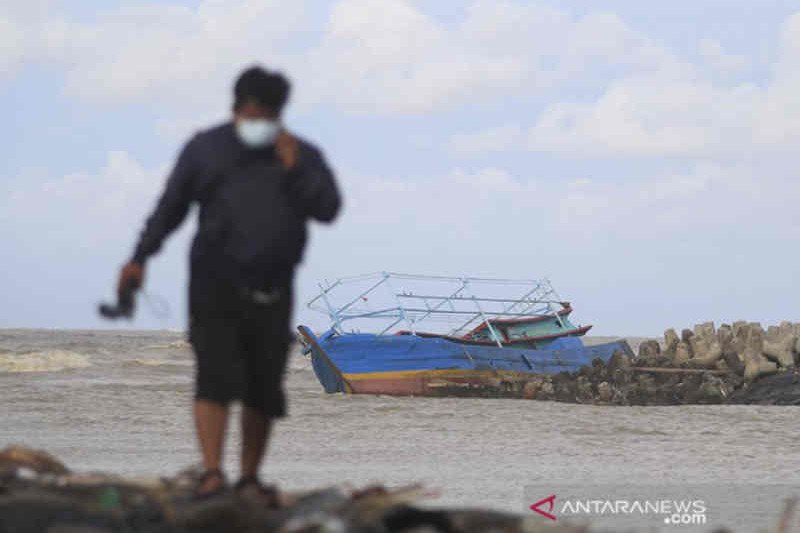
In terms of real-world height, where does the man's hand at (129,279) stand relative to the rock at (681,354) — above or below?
above

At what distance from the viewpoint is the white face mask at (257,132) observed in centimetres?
450

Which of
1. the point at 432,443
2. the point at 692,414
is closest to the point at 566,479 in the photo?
the point at 432,443

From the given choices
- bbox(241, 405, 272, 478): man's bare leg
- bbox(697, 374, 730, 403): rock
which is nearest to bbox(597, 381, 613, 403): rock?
bbox(697, 374, 730, 403): rock

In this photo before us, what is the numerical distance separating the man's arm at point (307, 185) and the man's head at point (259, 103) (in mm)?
67

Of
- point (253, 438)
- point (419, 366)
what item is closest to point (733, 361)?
point (419, 366)

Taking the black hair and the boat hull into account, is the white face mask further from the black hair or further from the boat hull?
the boat hull

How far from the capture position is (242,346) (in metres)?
4.56

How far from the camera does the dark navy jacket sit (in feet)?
14.6

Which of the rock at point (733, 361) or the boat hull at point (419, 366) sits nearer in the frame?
the boat hull at point (419, 366)

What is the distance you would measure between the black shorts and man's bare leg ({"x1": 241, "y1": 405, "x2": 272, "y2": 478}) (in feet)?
0.19

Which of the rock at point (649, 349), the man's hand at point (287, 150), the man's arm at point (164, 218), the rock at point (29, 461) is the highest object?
the man's hand at point (287, 150)

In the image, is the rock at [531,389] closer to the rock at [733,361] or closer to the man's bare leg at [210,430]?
the rock at [733,361]

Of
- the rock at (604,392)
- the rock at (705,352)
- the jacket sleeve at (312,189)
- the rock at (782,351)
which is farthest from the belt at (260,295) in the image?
the rock at (705,352)

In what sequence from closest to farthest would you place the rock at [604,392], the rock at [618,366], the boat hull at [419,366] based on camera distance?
the boat hull at [419,366] → the rock at [604,392] → the rock at [618,366]
